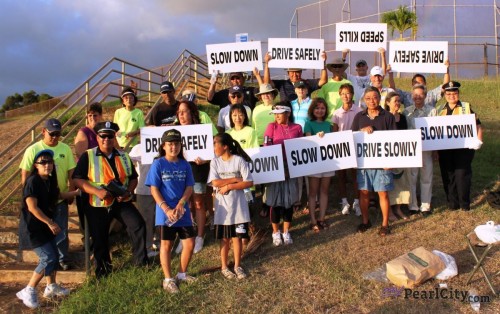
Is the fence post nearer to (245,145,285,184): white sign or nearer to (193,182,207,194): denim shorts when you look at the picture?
(245,145,285,184): white sign

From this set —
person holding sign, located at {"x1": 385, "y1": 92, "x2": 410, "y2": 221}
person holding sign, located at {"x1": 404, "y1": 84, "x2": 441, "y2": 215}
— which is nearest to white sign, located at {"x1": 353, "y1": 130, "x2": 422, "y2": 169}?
person holding sign, located at {"x1": 385, "y1": 92, "x2": 410, "y2": 221}

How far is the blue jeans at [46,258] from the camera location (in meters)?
5.29

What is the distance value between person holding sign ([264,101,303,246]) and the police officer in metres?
1.91

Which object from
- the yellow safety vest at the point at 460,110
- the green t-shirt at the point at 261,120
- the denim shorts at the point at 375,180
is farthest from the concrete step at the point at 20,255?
the yellow safety vest at the point at 460,110

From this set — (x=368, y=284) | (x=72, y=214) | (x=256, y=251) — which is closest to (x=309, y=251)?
(x=256, y=251)

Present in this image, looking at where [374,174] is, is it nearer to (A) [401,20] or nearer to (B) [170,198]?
(B) [170,198]

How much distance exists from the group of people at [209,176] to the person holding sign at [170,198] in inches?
0.5

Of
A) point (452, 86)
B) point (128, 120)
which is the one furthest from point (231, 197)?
point (452, 86)

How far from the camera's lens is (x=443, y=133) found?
724 cm

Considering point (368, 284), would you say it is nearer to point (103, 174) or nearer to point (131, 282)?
point (131, 282)

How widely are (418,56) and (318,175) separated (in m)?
3.25

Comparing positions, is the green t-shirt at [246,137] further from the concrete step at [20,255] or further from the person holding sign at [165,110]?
the concrete step at [20,255]

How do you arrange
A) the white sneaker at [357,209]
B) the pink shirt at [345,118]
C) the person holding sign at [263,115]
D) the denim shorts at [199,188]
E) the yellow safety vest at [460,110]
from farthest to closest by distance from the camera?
the white sneaker at [357,209] < the yellow safety vest at [460,110] < the pink shirt at [345,118] < the person holding sign at [263,115] < the denim shorts at [199,188]

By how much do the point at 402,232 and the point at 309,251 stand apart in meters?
1.50
